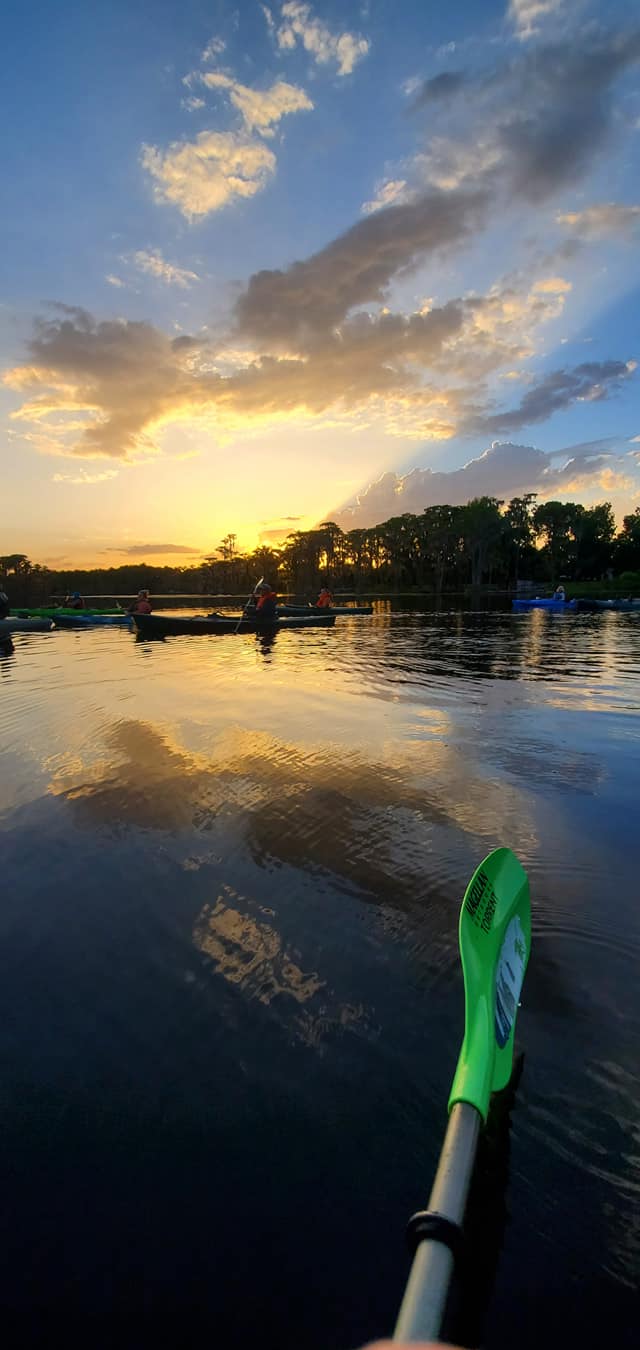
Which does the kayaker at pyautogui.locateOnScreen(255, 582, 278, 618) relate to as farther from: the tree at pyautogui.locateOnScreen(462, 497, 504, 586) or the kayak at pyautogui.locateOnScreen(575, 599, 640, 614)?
the tree at pyautogui.locateOnScreen(462, 497, 504, 586)

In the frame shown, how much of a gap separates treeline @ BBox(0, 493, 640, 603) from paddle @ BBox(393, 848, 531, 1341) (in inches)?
4255

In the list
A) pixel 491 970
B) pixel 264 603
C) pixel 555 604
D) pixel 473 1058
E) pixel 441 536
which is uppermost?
pixel 441 536

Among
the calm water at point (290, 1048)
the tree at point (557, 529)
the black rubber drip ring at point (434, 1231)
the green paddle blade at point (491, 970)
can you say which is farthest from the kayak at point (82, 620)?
the tree at point (557, 529)

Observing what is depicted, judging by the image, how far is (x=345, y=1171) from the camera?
2553mm

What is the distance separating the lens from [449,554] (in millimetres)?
116938

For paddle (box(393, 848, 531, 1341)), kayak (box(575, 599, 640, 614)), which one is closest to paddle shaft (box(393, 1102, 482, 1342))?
paddle (box(393, 848, 531, 1341))

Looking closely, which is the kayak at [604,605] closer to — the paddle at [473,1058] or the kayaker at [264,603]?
the kayaker at [264,603]

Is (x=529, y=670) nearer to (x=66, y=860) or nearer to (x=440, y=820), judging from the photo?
(x=440, y=820)

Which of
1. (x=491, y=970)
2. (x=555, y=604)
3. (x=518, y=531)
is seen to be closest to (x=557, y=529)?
(x=518, y=531)

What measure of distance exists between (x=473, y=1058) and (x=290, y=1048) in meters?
1.10

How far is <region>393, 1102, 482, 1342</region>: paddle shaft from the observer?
144 centimetres

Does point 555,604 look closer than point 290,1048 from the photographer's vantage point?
No

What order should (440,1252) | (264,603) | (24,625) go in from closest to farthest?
1. (440,1252)
2. (264,603)
3. (24,625)

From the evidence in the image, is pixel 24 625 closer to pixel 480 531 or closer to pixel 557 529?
pixel 480 531
